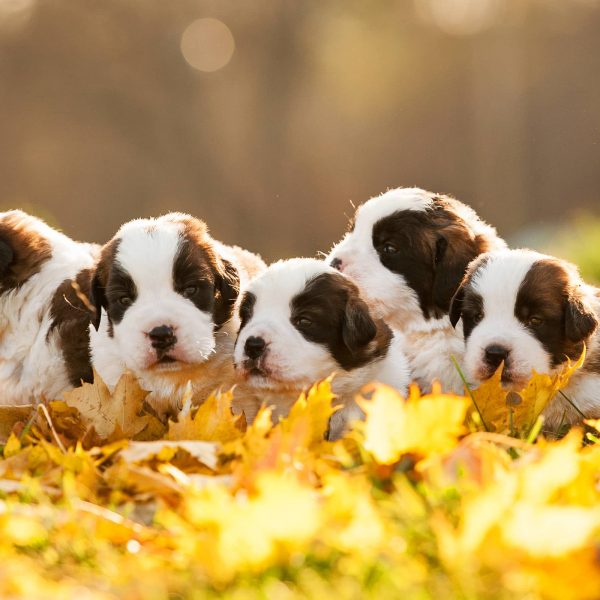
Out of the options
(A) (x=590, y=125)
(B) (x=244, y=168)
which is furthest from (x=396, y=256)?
(A) (x=590, y=125)

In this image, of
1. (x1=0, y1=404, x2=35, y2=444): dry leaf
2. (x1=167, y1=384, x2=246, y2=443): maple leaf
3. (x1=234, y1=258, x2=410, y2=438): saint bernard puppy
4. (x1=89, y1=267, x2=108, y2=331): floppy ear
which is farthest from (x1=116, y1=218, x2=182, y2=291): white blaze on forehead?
(x1=167, y1=384, x2=246, y2=443): maple leaf

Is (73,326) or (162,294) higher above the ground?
(162,294)

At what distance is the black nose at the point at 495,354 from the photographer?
11.3 ft

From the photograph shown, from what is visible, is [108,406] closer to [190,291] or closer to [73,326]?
[190,291]

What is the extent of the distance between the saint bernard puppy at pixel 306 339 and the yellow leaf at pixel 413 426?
1125 millimetres

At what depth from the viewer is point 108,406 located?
10.2 ft

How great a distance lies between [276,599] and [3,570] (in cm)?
55

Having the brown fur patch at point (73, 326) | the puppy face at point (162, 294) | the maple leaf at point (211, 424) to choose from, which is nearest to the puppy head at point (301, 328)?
the puppy face at point (162, 294)

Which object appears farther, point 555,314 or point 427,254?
point 427,254

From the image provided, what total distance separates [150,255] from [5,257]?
0.85 metres

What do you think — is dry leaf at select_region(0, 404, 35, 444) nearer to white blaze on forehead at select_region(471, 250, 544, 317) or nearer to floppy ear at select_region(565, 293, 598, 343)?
white blaze on forehead at select_region(471, 250, 544, 317)

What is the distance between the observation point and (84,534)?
6.63 feet

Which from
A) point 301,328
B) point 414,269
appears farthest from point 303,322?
point 414,269

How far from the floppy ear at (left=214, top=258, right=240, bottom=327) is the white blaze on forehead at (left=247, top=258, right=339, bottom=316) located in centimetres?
8
